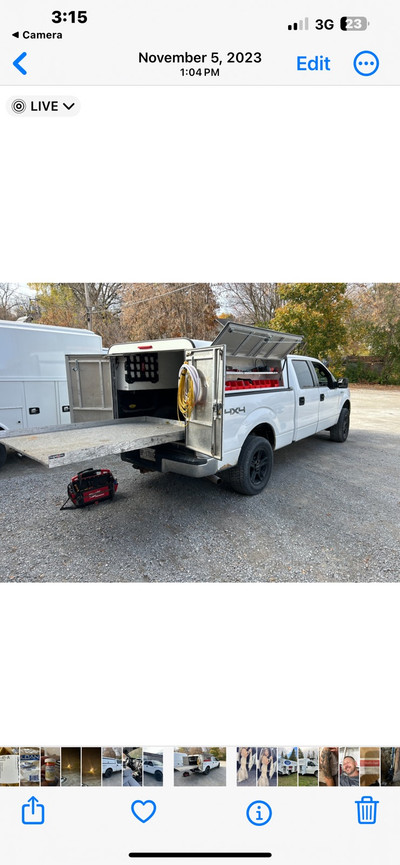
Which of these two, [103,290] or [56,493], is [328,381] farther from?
[103,290]

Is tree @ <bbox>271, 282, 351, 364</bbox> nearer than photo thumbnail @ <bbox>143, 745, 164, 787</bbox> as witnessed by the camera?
No

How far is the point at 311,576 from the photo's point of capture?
289cm

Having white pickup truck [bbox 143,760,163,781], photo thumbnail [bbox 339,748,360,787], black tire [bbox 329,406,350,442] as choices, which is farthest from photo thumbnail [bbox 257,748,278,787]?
black tire [bbox 329,406,350,442]

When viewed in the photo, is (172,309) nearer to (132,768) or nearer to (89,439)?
(89,439)

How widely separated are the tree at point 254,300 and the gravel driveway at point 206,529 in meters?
14.7

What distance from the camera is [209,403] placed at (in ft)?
12.1

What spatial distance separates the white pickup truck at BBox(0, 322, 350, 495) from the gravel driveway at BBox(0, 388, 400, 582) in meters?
0.51

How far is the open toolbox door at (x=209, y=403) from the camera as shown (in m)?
3.54

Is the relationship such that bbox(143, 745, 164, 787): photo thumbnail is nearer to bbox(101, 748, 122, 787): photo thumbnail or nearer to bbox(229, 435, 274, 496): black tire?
bbox(101, 748, 122, 787): photo thumbnail

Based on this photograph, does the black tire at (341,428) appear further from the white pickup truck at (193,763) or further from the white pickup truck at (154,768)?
the white pickup truck at (154,768)

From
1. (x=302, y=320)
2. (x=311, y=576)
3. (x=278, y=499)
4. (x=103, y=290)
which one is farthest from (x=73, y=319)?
(x=311, y=576)

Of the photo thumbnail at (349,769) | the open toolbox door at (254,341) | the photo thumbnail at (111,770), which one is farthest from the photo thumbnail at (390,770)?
the open toolbox door at (254,341)

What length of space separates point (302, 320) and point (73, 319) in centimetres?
1425

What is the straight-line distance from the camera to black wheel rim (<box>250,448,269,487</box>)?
177 inches
